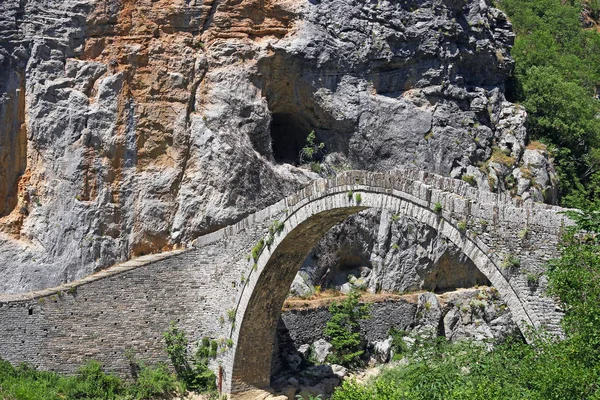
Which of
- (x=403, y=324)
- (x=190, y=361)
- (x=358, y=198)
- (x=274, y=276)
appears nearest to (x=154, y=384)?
(x=190, y=361)

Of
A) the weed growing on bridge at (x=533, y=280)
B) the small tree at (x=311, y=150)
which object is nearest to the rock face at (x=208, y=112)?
the small tree at (x=311, y=150)

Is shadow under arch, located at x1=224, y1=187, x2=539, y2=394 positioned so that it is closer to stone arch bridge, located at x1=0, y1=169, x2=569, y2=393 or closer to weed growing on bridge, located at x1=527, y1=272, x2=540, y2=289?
stone arch bridge, located at x1=0, y1=169, x2=569, y2=393

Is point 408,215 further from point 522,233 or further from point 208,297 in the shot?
point 208,297

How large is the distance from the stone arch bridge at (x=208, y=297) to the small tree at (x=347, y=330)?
7.69 feet

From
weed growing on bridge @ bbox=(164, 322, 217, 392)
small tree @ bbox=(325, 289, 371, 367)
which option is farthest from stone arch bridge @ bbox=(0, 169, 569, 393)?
small tree @ bbox=(325, 289, 371, 367)

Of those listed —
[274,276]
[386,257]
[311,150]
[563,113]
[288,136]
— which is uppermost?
[563,113]

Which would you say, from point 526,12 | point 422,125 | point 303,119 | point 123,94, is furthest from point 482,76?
A: point 526,12

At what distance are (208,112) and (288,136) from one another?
151 inches

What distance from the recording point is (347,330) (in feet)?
70.9

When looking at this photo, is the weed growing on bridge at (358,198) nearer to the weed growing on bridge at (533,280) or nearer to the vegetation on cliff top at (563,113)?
the weed growing on bridge at (533,280)

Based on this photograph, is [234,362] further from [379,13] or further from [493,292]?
[379,13]

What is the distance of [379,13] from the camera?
78.2ft

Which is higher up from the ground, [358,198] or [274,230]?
[358,198]

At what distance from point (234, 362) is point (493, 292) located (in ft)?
26.9
